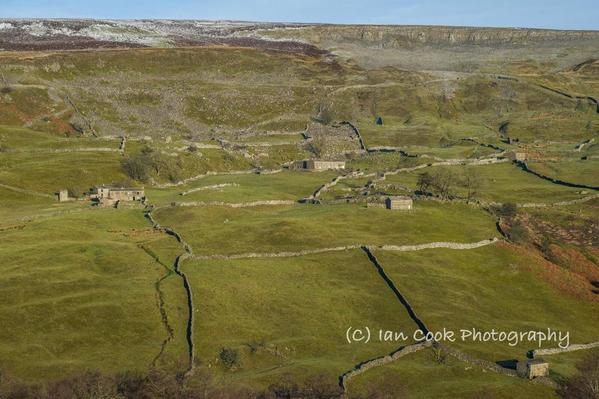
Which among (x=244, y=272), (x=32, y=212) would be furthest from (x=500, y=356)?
(x=32, y=212)

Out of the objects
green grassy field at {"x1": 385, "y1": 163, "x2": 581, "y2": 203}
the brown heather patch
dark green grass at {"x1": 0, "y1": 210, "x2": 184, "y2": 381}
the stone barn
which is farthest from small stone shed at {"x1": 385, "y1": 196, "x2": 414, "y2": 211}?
the stone barn

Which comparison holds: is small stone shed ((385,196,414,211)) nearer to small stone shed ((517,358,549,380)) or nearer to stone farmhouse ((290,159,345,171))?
stone farmhouse ((290,159,345,171))

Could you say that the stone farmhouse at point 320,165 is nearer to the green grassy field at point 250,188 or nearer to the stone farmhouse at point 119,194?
the green grassy field at point 250,188

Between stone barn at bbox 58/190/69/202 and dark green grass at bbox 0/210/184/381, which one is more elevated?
dark green grass at bbox 0/210/184/381

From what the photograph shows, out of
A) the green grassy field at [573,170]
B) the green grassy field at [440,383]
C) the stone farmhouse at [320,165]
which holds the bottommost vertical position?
the stone farmhouse at [320,165]

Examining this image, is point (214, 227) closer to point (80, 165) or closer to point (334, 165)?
point (80, 165)

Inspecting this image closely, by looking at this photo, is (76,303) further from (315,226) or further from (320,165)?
(320,165)

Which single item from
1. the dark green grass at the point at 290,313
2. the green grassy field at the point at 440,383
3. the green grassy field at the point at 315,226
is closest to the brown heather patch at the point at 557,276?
the green grassy field at the point at 315,226

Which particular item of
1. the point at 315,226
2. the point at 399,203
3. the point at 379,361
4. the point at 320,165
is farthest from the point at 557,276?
the point at 320,165
